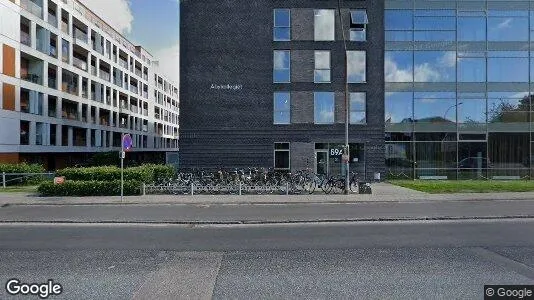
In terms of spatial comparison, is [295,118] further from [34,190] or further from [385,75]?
[34,190]

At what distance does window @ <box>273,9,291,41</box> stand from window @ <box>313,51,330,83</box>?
8.39 ft

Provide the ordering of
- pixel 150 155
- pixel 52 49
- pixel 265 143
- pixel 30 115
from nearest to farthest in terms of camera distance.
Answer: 1. pixel 265 143
2. pixel 30 115
3. pixel 52 49
4. pixel 150 155

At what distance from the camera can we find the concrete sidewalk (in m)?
15.5

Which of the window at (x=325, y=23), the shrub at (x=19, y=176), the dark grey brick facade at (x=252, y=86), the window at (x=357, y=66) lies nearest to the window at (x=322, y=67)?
the dark grey brick facade at (x=252, y=86)

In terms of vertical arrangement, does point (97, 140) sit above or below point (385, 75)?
below

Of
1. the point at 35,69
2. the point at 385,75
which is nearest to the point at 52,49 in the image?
the point at 35,69

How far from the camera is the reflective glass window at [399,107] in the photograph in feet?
87.1

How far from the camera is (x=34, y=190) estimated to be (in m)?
18.9

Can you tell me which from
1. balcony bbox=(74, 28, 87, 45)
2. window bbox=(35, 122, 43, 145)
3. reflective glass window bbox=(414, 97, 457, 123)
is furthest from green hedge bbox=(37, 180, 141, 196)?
balcony bbox=(74, 28, 87, 45)

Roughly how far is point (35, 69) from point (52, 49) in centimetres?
335

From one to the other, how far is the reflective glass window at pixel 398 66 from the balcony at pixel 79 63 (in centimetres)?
3355

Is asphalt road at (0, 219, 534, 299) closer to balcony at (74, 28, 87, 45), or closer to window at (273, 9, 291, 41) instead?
window at (273, 9, 291, 41)

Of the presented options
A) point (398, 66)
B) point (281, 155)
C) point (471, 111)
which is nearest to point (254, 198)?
point (281, 155)

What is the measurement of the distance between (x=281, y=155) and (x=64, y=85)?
88.9ft
